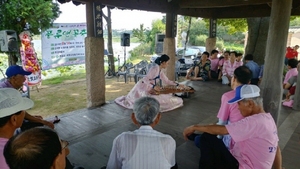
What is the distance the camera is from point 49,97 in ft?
25.4

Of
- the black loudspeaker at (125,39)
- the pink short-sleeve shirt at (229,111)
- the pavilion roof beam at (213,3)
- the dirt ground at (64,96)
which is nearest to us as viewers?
the pink short-sleeve shirt at (229,111)

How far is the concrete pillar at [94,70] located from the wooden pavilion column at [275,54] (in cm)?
328

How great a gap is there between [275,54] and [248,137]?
7.63ft

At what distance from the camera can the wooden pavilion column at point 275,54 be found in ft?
11.1

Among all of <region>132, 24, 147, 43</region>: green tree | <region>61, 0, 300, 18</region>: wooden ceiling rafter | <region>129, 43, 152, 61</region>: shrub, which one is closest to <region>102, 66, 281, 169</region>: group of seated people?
<region>61, 0, 300, 18</region>: wooden ceiling rafter

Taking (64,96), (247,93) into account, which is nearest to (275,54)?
(247,93)

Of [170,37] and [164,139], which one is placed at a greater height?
[170,37]

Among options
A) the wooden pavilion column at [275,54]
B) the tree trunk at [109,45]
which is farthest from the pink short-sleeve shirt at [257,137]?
the tree trunk at [109,45]

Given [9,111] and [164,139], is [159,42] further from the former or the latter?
[9,111]

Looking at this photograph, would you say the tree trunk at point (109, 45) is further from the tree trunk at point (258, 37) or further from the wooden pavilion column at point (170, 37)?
the tree trunk at point (258, 37)

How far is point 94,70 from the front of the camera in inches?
188

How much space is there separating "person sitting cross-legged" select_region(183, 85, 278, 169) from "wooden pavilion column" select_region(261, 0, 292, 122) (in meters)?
1.98

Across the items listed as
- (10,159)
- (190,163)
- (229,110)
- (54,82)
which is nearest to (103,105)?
(190,163)

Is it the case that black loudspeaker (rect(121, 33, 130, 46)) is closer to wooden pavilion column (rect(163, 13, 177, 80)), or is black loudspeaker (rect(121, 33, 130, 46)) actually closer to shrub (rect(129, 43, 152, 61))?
wooden pavilion column (rect(163, 13, 177, 80))
